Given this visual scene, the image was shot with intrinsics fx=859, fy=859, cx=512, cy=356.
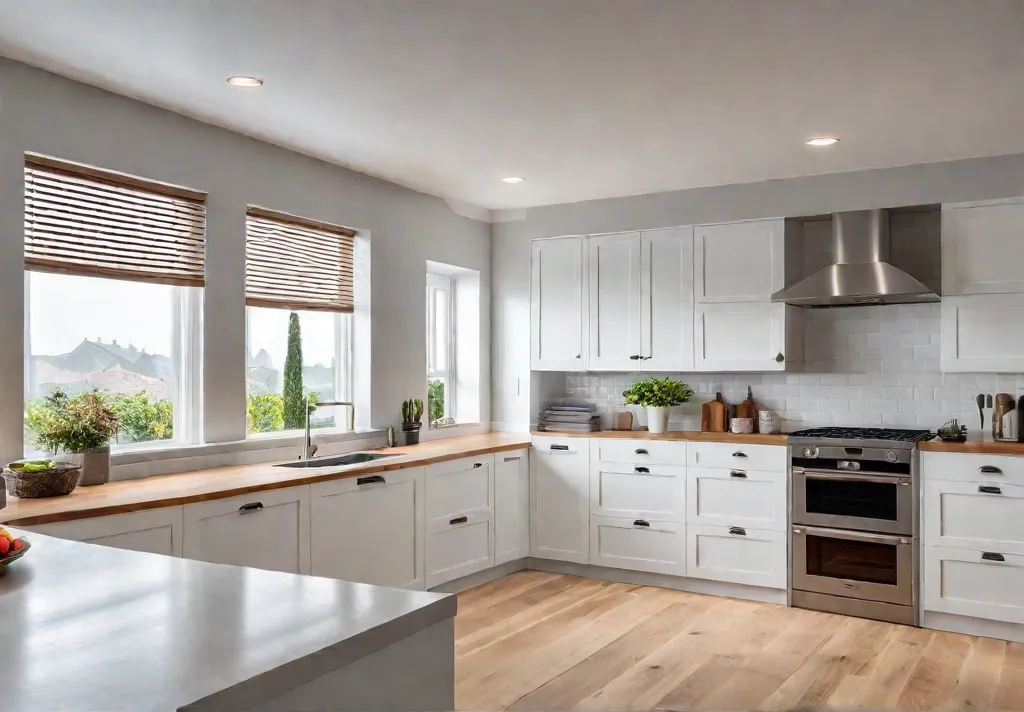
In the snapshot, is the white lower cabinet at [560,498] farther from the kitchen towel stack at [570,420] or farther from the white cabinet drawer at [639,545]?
the kitchen towel stack at [570,420]

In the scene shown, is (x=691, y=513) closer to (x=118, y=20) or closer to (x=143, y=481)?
(x=143, y=481)

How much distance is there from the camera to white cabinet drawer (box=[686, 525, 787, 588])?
4988 millimetres

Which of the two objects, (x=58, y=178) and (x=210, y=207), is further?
(x=210, y=207)

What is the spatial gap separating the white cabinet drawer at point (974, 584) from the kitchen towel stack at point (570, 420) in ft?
7.15

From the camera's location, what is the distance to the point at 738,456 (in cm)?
511

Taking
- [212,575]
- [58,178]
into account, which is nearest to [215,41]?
[58,178]

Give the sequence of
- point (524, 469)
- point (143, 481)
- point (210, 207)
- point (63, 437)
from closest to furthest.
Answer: point (63, 437) < point (143, 481) < point (210, 207) < point (524, 469)

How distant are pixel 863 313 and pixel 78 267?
4341 mm

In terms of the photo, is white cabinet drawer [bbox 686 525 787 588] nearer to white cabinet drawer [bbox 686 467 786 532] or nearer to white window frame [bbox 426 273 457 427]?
white cabinet drawer [bbox 686 467 786 532]

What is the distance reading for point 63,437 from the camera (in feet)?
11.3

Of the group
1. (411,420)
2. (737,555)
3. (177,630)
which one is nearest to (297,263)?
(411,420)

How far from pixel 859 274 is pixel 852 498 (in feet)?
4.12

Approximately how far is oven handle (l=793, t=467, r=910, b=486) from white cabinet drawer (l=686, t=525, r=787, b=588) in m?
0.39

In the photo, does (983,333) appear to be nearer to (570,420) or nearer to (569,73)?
(570,420)
